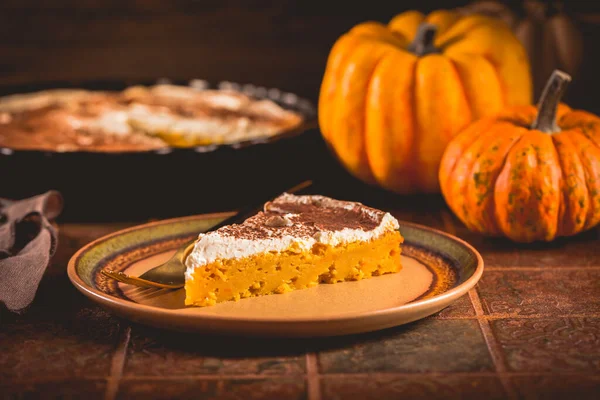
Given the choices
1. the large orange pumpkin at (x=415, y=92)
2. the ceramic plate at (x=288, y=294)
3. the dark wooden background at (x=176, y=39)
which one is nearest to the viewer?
the ceramic plate at (x=288, y=294)

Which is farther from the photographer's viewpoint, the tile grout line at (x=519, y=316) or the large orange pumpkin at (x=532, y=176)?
the large orange pumpkin at (x=532, y=176)

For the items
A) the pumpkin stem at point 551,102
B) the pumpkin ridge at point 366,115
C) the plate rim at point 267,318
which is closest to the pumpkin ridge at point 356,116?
the pumpkin ridge at point 366,115

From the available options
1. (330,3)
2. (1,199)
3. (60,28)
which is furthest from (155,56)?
(1,199)

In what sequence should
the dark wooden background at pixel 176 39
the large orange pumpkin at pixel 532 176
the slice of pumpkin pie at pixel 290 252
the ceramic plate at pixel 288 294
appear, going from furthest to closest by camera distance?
the dark wooden background at pixel 176 39
the large orange pumpkin at pixel 532 176
the slice of pumpkin pie at pixel 290 252
the ceramic plate at pixel 288 294

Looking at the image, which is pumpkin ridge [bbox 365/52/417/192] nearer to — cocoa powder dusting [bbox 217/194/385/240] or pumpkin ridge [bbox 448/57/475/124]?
pumpkin ridge [bbox 448/57/475/124]

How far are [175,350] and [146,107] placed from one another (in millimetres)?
1371

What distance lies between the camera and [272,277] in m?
1.69

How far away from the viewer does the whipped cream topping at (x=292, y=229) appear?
1.65 m

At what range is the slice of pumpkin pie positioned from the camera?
1.64 m

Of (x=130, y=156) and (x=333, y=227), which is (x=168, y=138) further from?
(x=333, y=227)

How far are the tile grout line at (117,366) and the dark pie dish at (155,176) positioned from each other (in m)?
0.68

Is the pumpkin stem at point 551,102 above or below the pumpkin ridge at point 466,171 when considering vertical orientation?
above

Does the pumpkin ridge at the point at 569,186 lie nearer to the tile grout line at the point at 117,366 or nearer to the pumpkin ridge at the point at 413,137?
the pumpkin ridge at the point at 413,137

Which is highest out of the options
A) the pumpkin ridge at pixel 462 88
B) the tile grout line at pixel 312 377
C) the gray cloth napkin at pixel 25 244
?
the pumpkin ridge at pixel 462 88
